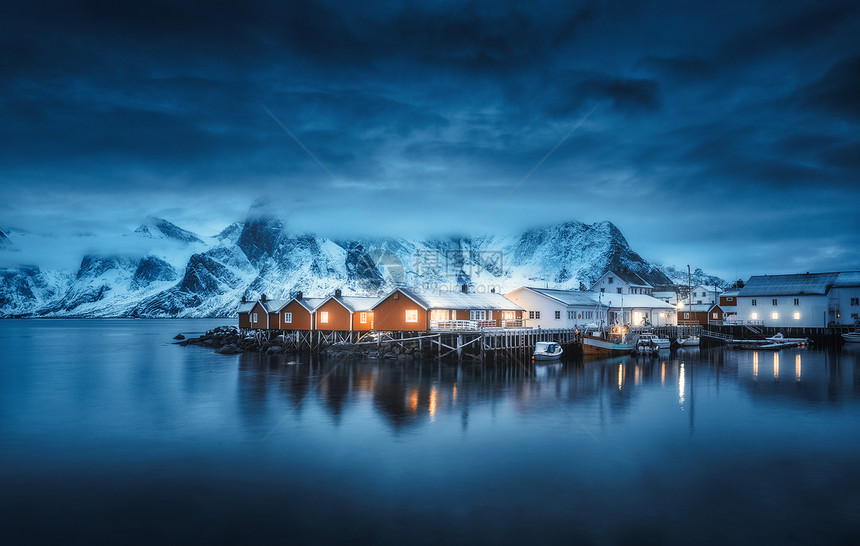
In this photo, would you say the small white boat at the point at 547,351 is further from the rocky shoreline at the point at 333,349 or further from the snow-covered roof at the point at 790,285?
the snow-covered roof at the point at 790,285

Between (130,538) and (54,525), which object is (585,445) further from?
(54,525)

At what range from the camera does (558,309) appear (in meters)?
71.1

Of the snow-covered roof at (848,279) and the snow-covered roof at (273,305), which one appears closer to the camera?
the snow-covered roof at (273,305)

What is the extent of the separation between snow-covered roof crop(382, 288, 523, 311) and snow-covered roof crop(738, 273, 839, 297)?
4903 centimetres

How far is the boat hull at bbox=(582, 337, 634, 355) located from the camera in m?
67.5

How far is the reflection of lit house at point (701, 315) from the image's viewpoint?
4011 inches

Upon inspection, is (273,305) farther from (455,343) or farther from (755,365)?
(755,365)

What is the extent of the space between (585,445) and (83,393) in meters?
37.9

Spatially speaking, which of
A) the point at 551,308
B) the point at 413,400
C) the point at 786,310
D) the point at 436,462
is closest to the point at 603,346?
the point at 551,308

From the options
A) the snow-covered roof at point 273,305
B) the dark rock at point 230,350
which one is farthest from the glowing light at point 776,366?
the dark rock at point 230,350

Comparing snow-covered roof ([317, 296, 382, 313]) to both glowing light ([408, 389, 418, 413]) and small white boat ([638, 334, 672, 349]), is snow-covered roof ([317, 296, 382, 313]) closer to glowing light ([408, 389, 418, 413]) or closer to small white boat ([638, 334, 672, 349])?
glowing light ([408, 389, 418, 413])

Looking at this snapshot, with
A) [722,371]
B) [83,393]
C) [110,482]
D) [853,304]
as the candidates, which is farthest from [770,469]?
[853,304]

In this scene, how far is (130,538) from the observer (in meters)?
14.7

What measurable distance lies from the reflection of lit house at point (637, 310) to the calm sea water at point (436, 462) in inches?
1584
